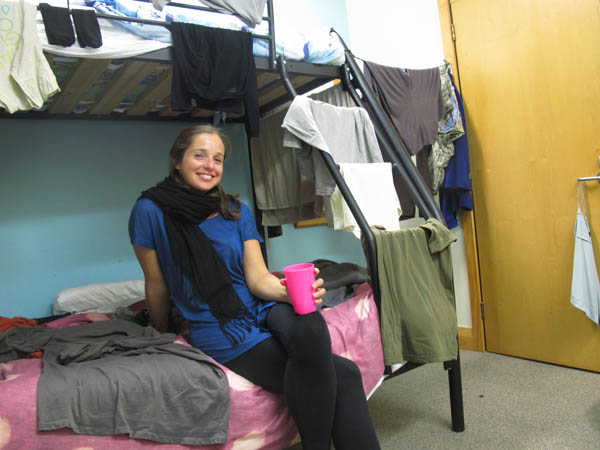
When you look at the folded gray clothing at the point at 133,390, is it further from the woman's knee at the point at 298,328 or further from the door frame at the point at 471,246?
the door frame at the point at 471,246

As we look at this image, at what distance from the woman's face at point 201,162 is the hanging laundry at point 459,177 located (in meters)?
1.51

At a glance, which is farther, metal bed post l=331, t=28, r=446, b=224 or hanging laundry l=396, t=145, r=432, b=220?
hanging laundry l=396, t=145, r=432, b=220

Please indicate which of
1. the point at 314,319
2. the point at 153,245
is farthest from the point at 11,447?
the point at 314,319

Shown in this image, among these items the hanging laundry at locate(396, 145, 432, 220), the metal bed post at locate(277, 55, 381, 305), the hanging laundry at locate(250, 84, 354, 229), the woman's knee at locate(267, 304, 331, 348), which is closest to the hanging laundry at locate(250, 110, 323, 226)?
the hanging laundry at locate(250, 84, 354, 229)

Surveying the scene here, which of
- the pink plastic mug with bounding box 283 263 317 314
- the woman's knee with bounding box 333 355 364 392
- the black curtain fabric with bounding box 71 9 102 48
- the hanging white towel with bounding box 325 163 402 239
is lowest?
the woman's knee with bounding box 333 355 364 392

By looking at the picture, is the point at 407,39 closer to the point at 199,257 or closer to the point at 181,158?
the point at 181,158

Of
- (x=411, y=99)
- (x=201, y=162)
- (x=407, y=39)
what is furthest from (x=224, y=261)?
(x=407, y=39)

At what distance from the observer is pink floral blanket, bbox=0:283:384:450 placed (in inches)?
42.3

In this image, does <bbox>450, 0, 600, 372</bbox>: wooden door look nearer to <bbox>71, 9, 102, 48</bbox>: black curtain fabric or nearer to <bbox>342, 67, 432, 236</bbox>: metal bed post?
<bbox>342, 67, 432, 236</bbox>: metal bed post

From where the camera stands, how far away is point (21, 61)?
1448mm

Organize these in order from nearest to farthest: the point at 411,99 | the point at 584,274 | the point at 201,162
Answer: the point at 201,162 → the point at 584,274 → the point at 411,99

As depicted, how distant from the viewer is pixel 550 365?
2355mm

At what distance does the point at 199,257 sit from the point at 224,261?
0.10 metres

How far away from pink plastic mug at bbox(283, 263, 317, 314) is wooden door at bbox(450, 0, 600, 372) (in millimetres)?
1654
